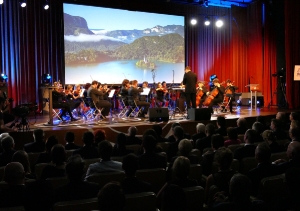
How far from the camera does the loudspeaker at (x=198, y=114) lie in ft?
30.1

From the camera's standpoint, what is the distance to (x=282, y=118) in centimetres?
733

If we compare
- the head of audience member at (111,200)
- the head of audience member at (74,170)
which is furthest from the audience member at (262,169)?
the head of audience member at (111,200)

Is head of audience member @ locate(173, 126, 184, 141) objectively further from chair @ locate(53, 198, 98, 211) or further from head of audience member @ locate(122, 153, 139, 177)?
chair @ locate(53, 198, 98, 211)

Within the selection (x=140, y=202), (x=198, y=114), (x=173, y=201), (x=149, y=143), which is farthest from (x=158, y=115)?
(x=173, y=201)

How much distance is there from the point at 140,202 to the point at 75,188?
653mm

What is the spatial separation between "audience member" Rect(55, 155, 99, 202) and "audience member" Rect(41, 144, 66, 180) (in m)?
0.76

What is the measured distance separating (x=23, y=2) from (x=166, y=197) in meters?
10.3

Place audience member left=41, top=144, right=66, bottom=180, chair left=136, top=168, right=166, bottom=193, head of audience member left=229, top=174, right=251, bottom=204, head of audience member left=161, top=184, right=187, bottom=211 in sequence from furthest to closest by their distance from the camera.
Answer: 1. audience member left=41, top=144, right=66, bottom=180
2. chair left=136, top=168, right=166, bottom=193
3. head of audience member left=229, top=174, right=251, bottom=204
4. head of audience member left=161, top=184, right=187, bottom=211

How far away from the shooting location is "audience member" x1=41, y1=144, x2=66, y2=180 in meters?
3.68

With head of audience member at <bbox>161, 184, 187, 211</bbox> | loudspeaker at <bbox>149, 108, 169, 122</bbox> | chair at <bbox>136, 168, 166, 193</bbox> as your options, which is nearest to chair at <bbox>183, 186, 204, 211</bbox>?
head of audience member at <bbox>161, 184, 187, 211</bbox>

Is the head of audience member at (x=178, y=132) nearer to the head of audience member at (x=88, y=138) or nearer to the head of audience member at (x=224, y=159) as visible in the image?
the head of audience member at (x=88, y=138)

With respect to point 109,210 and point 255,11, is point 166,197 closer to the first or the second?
point 109,210

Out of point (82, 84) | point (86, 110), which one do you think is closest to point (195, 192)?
point (86, 110)

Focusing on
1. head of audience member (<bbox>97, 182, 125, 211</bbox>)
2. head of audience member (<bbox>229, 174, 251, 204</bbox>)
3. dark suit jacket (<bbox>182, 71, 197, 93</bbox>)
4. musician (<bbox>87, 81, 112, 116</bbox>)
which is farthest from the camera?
dark suit jacket (<bbox>182, 71, 197, 93</bbox>)
